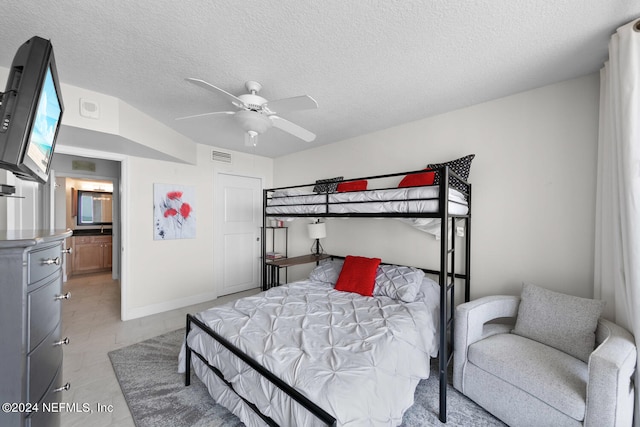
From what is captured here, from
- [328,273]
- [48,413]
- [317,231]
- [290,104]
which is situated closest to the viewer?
[48,413]

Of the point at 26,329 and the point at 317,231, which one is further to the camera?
the point at 317,231

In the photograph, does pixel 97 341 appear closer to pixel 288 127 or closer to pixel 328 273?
pixel 328 273

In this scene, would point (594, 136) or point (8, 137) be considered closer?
point (8, 137)

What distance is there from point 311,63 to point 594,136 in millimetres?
2310

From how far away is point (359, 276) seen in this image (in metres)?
2.72

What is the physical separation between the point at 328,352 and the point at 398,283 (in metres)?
1.21

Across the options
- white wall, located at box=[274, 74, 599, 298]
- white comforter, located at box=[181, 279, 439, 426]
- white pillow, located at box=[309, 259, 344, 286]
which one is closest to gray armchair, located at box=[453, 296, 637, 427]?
white comforter, located at box=[181, 279, 439, 426]

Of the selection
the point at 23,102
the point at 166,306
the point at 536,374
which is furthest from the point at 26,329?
the point at 166,306

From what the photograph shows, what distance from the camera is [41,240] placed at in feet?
2.98

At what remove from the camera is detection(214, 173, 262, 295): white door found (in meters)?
4.33

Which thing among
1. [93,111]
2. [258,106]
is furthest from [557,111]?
[93,111]

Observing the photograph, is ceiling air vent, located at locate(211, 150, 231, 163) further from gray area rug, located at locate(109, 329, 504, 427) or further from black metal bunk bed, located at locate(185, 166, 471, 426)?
gray area rug, located at locate(109, 329, 504, 427)

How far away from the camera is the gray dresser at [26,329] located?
84 centimetres

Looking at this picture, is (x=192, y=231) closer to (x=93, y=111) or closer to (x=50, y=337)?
(x=93, y=111)
